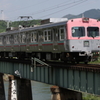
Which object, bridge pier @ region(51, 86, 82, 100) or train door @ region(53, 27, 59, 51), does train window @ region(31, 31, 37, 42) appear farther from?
bridge pier @ region(51, 86, 82, 100)

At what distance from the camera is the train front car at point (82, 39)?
21.8 m

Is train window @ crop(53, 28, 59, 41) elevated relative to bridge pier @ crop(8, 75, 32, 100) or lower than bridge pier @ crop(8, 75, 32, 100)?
elevated

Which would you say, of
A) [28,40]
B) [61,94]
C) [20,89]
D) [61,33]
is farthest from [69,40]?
[20,89]

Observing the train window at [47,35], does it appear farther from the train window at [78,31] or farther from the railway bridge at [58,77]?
the train window at [78,31]

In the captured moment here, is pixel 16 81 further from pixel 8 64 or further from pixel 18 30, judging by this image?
pixel 18 30

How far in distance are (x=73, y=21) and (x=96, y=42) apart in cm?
258

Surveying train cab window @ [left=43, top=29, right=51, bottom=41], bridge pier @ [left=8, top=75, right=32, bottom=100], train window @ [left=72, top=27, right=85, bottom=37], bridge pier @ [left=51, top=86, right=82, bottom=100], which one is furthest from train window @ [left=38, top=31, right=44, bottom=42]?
bridge pier @ [left=8, top=75, right=32, bottom=100]

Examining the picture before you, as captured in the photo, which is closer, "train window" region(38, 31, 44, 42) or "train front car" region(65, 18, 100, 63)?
"train front car" region(65, 18, 100, 63)

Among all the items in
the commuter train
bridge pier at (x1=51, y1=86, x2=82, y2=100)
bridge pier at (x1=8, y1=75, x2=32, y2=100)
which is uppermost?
the commuter train

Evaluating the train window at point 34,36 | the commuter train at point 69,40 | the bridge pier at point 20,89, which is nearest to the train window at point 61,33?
the commuter train at point 69,40

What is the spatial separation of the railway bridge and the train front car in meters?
1.20

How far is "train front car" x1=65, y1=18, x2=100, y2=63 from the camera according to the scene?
21.8 m

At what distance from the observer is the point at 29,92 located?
1447 inches

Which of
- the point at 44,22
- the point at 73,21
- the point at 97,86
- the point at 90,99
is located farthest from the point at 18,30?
the point at 90,99
